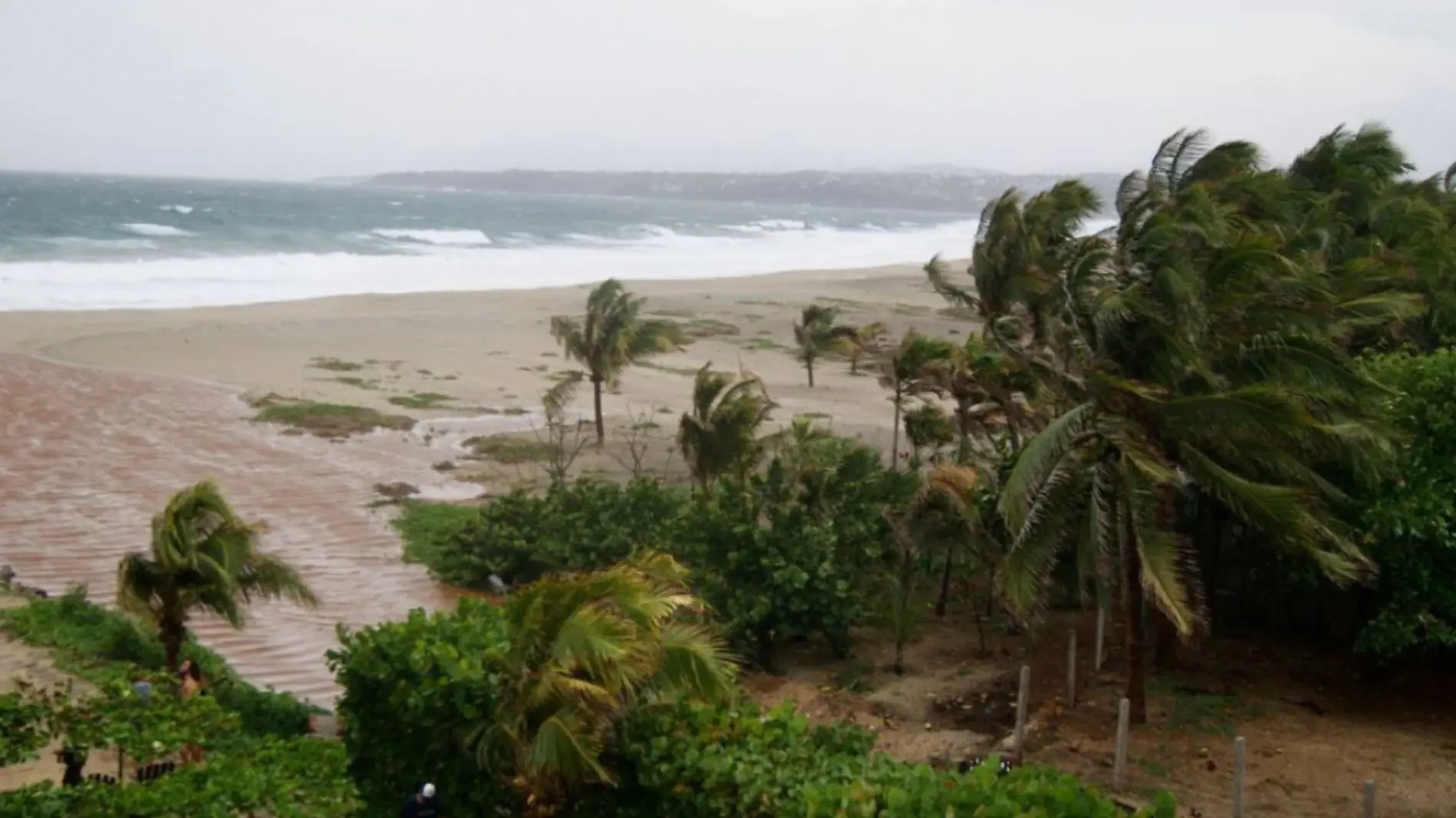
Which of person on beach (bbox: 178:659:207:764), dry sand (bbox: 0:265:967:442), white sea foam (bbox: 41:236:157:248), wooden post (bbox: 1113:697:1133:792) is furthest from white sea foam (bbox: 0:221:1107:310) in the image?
wooden post (bbox: 1113:697:1133:792)

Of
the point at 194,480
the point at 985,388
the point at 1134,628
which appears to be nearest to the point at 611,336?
the point at 194,480

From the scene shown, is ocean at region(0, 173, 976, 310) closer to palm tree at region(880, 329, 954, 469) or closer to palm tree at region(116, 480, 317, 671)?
palm tree at region(880, 329, 954, 469)

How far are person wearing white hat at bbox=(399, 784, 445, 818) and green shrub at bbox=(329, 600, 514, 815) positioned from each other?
9.5 inches

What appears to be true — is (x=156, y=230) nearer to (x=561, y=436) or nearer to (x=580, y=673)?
(x=561, y=436)

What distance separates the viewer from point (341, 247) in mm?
69312

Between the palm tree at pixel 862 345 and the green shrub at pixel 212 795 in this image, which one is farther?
the palm tree at pixel 862 345

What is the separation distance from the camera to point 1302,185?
2072 centimetres

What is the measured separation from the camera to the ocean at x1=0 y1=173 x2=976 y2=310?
49.5m

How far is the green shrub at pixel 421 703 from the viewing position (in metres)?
8.20

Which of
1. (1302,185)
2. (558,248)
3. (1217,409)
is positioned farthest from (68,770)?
(558,248)

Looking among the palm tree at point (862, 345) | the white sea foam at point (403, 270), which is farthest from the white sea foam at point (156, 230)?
the palm tree at point (862, 345)

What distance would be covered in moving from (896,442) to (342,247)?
54.4 meters

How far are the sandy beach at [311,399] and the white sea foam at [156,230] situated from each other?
2999 centimetres

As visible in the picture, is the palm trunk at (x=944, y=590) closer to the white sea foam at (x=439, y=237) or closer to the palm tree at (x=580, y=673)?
the palm tree at (x=580, y=673)
